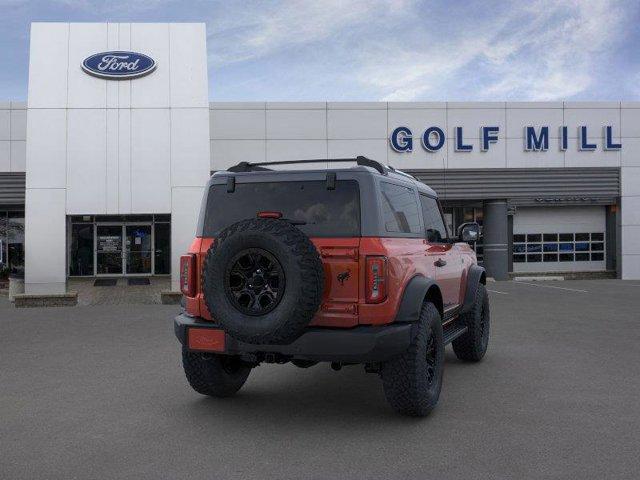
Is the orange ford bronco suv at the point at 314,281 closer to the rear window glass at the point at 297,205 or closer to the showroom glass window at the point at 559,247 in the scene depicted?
the rear window glass at the point at 297,205

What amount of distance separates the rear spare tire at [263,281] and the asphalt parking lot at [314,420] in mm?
848

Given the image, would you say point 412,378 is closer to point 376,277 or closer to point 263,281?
point 376,277

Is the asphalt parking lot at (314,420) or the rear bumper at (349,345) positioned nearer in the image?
the asphalt parking lot at (314,420)

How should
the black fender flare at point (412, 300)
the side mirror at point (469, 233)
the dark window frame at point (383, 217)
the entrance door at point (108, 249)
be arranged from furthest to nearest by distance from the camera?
1. the entrance door at point (108, 249)
2. the side mirror at point (469, 233)
3. the dark window frame at point (383, 217)
4. the black fender flare at point (412, 300)

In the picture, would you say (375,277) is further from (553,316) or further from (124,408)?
(553,316)

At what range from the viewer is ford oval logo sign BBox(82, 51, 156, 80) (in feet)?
59.1

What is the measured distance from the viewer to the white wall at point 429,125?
79.9ft

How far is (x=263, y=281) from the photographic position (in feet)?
15.5

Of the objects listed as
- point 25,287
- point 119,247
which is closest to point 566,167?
point 119,247

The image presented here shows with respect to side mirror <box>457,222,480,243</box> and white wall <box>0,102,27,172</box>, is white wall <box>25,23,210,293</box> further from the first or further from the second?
side mirror <box>457,222,480,243</box>

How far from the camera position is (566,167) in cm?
2548

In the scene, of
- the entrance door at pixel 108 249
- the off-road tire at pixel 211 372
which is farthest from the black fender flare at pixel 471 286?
the entrance door at pixel 108 249

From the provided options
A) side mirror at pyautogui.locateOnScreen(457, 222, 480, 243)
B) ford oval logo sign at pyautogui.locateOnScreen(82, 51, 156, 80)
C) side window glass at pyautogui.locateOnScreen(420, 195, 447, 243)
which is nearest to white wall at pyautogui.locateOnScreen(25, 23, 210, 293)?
ford oval logo sign at pyautogui.locateOnScreen(82, 51, 156, 80)

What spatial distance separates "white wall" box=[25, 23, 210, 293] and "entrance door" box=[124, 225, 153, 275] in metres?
7.37
